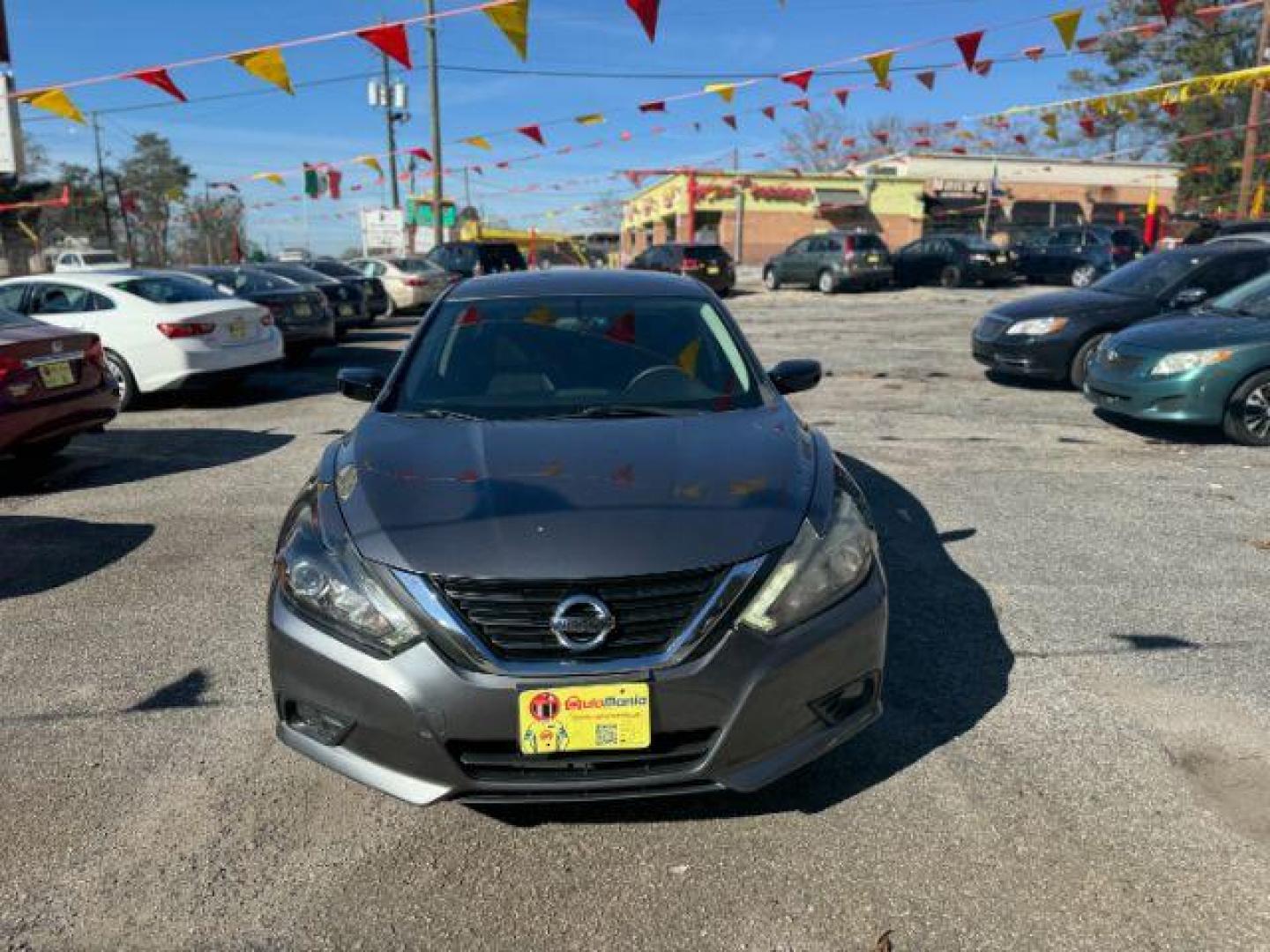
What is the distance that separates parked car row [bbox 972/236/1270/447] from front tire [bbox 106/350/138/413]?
9.15 metres

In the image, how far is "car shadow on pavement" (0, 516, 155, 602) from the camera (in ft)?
15.5

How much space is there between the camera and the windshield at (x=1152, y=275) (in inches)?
376

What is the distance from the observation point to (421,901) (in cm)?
237

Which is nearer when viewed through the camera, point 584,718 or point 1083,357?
point 584,718

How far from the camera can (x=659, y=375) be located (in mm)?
3691

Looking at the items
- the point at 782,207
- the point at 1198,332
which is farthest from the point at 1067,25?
the point at 782,207

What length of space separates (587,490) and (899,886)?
4.45 feet

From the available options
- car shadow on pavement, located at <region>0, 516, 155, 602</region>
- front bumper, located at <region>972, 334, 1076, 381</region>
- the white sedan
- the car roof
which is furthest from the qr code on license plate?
front bumper, located at <region>972, 334, 1076, 381</region>

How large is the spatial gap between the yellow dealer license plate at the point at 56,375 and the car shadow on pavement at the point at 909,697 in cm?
542

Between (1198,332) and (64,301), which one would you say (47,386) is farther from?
(1198,332)

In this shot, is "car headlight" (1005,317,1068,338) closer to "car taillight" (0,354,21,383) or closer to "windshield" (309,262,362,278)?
"car taillight" (0,354,21,383)

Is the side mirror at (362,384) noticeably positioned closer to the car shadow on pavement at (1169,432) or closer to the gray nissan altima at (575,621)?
the gray nissan altima at (575,621)

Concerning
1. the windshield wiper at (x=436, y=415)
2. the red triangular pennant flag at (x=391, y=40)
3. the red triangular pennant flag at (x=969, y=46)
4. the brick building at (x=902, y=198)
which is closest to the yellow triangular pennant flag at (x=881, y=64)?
the red triangular pennant flag at (x=969, y=46)

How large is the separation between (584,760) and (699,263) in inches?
898
